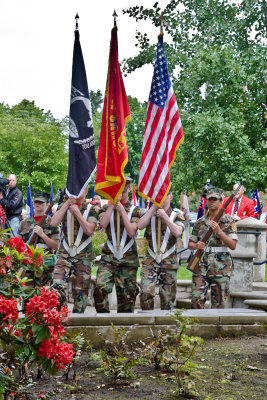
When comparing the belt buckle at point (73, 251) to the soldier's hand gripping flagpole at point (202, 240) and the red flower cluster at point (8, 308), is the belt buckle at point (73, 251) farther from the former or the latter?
the red flower cluster at point (8, 308)

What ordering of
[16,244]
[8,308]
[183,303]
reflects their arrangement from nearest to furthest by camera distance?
[8,308]
[16,244]
[183,303]

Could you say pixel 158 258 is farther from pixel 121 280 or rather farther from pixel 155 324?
pixel 155 324

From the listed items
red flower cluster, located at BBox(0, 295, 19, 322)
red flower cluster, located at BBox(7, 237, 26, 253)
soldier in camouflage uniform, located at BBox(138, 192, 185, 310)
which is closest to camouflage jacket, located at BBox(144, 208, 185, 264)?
soldier in camouflage uniform, located at BBox(138, 192, 185, 310)

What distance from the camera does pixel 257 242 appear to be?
11.6 m

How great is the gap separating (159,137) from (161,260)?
1806 mm

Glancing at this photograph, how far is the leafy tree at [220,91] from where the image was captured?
1672 centimetres

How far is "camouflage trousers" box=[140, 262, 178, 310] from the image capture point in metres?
7.73

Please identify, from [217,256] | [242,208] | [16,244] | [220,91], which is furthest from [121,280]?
[220,91]

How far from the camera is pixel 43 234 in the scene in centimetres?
805

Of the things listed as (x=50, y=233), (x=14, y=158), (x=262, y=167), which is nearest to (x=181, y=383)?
(x=50, y=233)

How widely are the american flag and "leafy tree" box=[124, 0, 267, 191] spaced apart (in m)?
7.63

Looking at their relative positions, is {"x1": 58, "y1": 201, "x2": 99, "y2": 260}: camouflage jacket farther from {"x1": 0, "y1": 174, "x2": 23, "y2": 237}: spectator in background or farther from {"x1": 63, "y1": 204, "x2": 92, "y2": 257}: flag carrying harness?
{"x1": 0, "y1": 174, "x2": 23, "y2": 237}: spectator in background

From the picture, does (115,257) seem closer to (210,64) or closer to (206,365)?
(206,365)

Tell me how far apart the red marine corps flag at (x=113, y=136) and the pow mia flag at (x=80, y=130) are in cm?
15
